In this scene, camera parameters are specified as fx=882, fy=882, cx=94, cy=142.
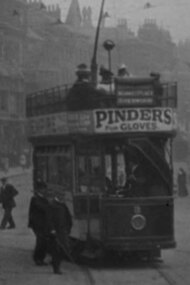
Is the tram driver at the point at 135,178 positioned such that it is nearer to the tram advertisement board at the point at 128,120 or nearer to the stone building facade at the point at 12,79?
the tram advertisement board at the point at 128,120

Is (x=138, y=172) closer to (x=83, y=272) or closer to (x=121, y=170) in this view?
(x=121, y=170)

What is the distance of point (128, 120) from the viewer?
13.3m

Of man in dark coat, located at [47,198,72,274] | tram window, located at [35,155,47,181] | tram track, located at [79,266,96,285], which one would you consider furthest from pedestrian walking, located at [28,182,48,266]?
tram window, located at [35,155,47,181]

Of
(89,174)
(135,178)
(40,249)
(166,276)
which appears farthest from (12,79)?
(166,276)

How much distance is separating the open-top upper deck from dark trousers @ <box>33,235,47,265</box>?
1.74 m

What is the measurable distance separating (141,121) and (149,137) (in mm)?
282

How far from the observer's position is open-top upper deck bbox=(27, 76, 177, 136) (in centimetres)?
1330

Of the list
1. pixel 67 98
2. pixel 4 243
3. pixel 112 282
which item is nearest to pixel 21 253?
pixel 4 243

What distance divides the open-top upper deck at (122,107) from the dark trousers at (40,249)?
1735 millimetres

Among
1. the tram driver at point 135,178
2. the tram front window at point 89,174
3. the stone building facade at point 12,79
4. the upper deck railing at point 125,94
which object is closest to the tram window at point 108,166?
the tram front window at point 89,174

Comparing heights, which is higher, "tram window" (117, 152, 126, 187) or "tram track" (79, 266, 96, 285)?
"tram window" (117, 152, 126, 187)

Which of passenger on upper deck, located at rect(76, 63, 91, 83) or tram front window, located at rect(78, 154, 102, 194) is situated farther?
passenger on upper deck, located at rect(76, 63, 91, 83)

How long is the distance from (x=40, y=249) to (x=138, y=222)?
167cm

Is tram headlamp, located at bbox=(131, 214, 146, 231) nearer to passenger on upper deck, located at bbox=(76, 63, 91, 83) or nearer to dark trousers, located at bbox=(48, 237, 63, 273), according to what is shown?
dark trousers, located at bbox=(48, 237, 63, 273)
